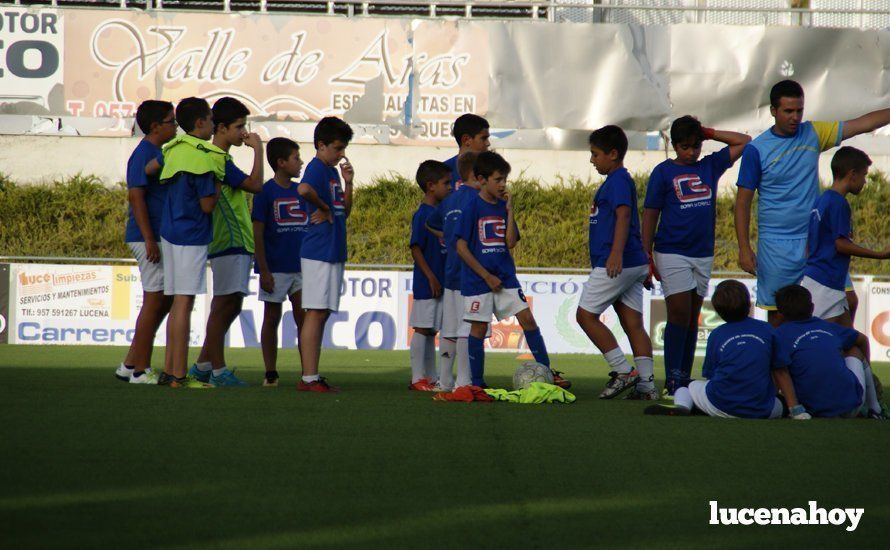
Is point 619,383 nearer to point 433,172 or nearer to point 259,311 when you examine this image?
point 433,172

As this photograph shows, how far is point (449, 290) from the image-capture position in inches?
328

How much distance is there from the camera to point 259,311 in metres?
16.7

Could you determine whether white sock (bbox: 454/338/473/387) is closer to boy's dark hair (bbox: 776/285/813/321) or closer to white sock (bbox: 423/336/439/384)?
white sock (bbox: 423/336/439/384)

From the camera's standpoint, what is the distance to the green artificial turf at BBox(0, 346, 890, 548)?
3637mm

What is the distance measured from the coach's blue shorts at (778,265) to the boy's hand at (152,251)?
13.5 feet

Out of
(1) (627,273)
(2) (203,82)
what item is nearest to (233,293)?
(1) (627,273)

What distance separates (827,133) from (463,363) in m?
Answer: 2.88

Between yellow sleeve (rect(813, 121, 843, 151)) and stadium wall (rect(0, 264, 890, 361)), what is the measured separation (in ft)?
28.8

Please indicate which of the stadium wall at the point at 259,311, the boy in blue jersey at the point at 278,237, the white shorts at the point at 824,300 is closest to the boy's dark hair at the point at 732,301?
the white shorts at the point at 824,300

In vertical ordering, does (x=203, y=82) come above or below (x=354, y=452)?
above

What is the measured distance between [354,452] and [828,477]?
78.3 inches

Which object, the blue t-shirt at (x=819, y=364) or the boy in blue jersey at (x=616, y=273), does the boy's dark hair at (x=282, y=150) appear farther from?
the blue t-shirt at (x=819, y=364)

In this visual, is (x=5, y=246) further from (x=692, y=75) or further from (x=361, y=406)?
(x=361, y=406)

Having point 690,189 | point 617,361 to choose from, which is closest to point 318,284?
point 617,361
